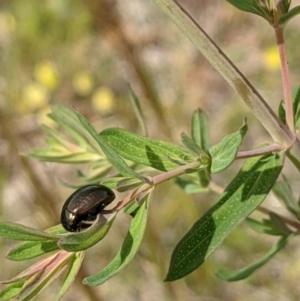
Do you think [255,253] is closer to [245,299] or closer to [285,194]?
[245,299]

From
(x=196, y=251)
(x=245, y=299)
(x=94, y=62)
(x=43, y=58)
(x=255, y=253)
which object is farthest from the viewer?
(x=94, y=62)

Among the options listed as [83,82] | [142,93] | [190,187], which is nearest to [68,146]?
[190,187]

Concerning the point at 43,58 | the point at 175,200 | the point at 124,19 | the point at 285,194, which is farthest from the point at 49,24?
the point at 285,194

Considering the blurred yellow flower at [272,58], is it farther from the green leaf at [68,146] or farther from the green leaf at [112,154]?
the green leaf at [112,154]

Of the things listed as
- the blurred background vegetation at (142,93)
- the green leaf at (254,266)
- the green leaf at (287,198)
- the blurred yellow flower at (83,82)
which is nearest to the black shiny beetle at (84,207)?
the green leaf at (254,266)

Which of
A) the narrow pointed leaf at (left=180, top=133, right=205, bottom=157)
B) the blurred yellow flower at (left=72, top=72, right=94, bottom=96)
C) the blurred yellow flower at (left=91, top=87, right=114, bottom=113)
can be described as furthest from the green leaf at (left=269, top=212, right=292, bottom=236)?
the blurred yellow flower at (left=72, top=72, right=94, bottom=96)

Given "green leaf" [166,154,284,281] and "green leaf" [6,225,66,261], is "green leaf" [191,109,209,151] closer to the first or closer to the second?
"green leaf" [166,154,284,281]
